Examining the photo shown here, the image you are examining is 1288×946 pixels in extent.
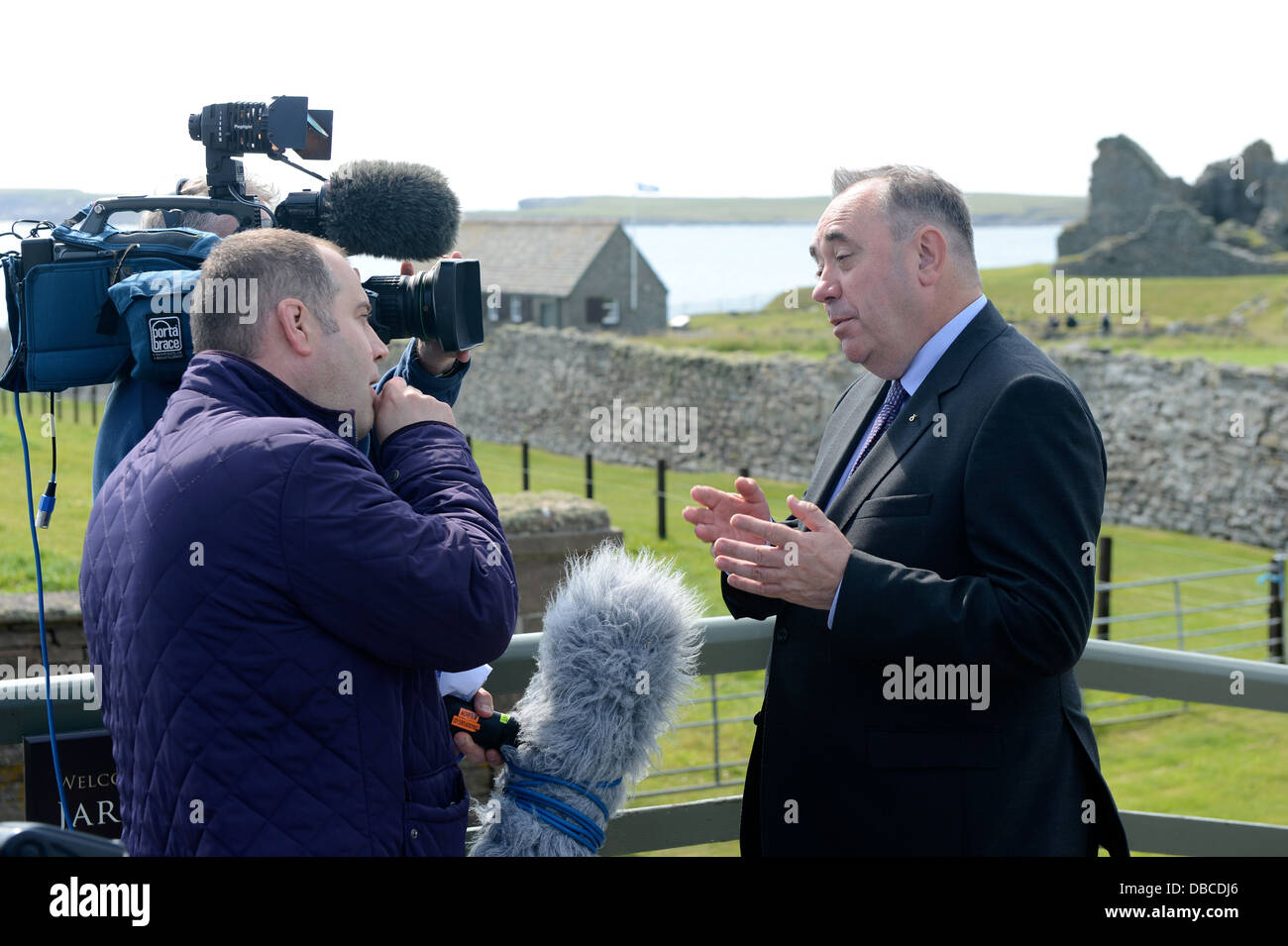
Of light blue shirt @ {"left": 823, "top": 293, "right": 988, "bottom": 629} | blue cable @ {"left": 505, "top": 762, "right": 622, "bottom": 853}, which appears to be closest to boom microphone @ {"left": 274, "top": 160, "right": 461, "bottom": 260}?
light blue shirt @ {"left": 823, "top": 293, "right": 988, "bottom": 629}

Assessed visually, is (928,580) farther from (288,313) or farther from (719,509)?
(288,313)

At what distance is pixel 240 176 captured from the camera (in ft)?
9.27

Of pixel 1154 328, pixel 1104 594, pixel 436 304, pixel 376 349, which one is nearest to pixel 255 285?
pixel 376 349

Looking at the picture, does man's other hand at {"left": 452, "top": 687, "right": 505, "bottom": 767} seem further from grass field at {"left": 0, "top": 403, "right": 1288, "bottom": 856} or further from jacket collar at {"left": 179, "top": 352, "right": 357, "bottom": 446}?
grass field at {"left": 0, "top": 403, "right": 1288, "bottom": 856}

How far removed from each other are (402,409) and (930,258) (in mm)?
1151

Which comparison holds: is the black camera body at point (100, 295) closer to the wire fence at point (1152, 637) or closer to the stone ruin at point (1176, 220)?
the wire fence at point (1152, 637)

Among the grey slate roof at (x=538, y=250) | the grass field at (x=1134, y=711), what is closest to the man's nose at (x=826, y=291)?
the grass field at (x=1134, y=711)

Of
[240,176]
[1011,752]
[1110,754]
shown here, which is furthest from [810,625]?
[1110,754]

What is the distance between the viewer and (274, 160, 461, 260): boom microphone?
2725 mm

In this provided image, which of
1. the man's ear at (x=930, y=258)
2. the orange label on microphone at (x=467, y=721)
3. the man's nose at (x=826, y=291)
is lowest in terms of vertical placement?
the orange label on microphone at (x=467, y=721)

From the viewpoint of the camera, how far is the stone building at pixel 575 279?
45688 mm

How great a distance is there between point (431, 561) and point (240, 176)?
4.65 ft

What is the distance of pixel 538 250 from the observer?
4766 cm

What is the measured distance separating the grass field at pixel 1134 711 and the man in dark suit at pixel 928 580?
79.6 inches
